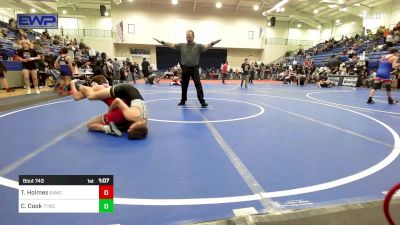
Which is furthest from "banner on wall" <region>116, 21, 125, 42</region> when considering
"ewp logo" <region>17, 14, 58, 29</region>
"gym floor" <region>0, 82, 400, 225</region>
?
"gym floor" <region>0, 82, 400, 225</region>

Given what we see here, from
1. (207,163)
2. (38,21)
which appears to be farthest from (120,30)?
(207,163)

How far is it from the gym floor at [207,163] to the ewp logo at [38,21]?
5258 millimetres

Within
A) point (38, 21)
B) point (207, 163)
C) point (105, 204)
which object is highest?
point (38, 21)

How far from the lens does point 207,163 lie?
277cm

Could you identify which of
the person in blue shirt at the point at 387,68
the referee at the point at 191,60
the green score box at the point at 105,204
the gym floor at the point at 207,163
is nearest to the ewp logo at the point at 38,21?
the referee at the point at 191,60

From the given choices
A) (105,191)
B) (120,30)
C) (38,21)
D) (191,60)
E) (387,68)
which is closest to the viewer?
(105,191)

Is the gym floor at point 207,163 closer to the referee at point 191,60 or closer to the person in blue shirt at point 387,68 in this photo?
the referee at point 191,60

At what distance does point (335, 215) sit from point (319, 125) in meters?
3.15

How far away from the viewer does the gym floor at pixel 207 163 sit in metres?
1.92

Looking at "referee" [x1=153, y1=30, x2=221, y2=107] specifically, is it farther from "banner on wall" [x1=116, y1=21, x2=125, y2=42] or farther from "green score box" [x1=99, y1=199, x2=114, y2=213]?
"banner on wall" [x1=116, y1=21, x2=125, y2=42]

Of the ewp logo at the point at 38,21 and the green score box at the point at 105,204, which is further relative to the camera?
the ewp logo at the point at 38,21

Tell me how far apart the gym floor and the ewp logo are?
5.26m

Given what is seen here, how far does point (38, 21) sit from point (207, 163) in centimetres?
893

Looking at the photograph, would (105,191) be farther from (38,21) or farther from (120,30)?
(120,30)
